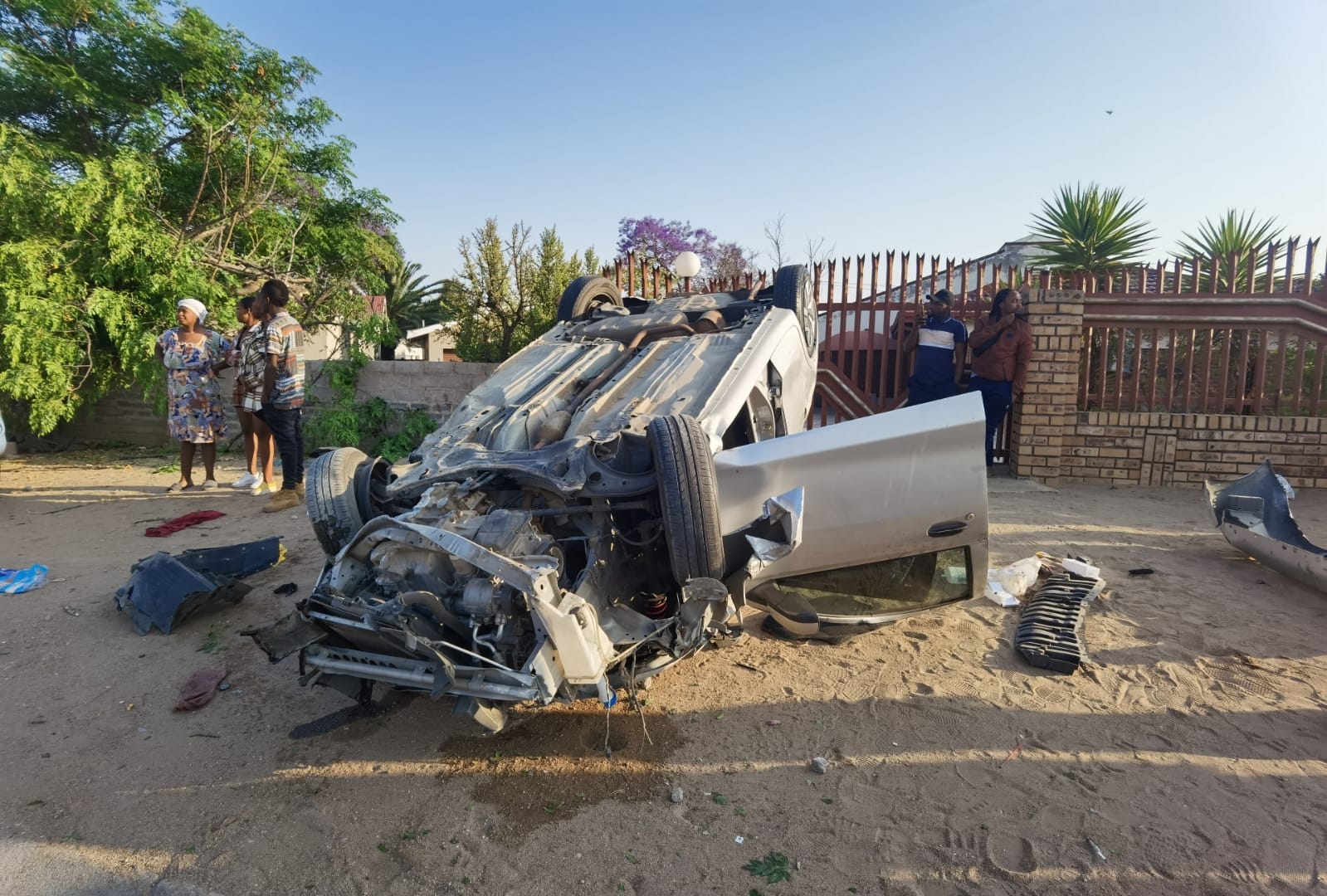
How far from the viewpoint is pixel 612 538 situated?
3.02m

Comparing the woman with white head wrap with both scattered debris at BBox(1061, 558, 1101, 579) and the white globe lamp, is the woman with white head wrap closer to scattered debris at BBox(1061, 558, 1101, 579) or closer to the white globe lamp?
Result: the white globe lamp

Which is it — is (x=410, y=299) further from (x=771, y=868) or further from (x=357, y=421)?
(x=771, y=868)

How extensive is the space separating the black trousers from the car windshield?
518 centimetres

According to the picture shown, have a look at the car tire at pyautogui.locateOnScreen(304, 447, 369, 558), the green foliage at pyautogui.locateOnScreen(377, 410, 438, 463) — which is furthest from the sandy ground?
the green foliage at pyautogui.locateOnScreen(377, 410, 438, 463)

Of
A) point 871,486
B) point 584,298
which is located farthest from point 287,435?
point 871,486

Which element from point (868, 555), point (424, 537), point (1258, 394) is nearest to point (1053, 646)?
point (868, 555)

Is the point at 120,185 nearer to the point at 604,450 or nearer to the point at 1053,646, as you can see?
the point at 604,450

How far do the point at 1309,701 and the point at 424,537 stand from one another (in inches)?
152

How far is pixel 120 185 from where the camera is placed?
7984 millimetres

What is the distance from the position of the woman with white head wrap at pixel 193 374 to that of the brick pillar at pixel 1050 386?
26.1ft

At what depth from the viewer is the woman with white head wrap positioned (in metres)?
Answer: 6.74

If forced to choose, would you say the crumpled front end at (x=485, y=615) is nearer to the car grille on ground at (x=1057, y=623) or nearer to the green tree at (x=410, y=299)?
the car grille on ground at (x=1057, y=623)

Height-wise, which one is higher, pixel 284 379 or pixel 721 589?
pixel 284 379

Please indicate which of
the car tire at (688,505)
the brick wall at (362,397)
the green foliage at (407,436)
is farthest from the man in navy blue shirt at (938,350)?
the green foliage at (407,436)
